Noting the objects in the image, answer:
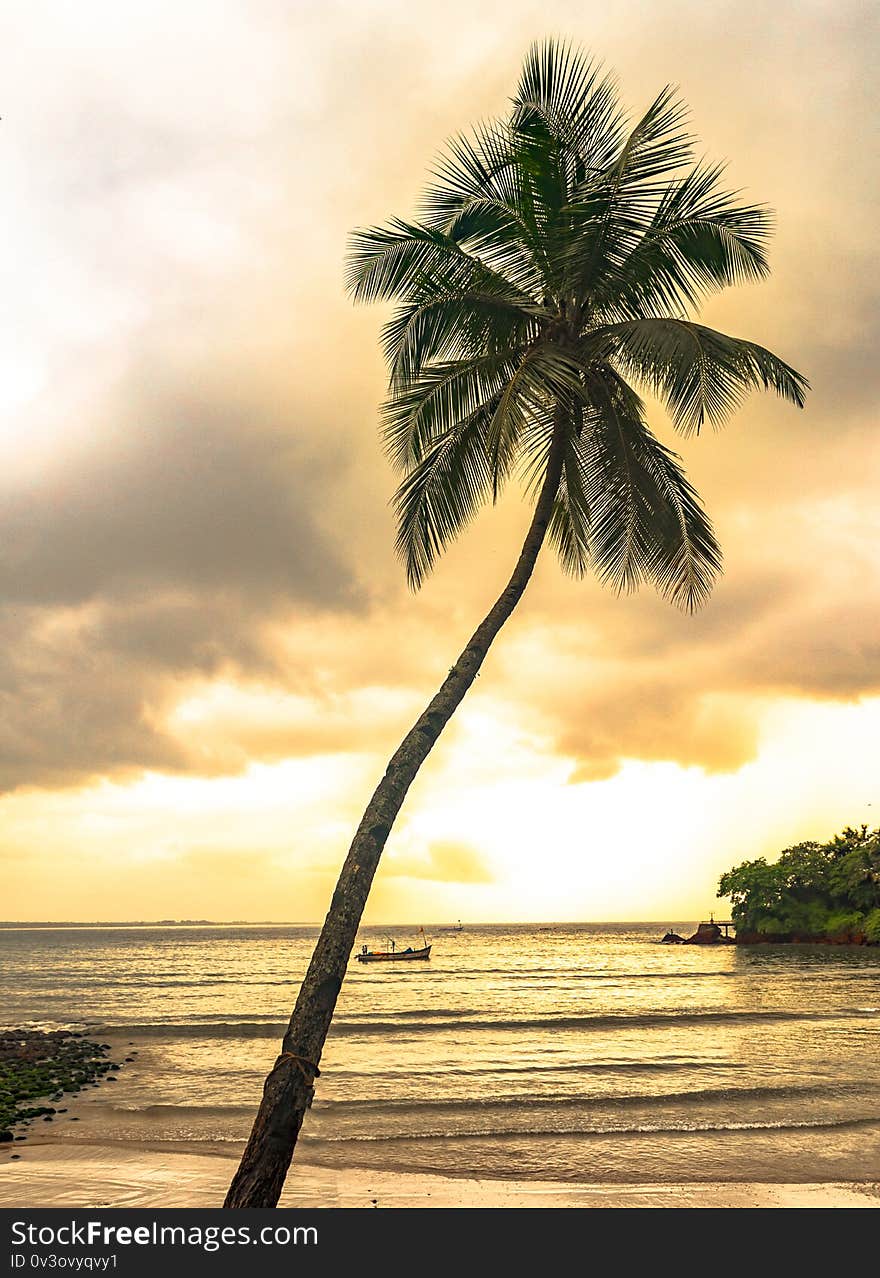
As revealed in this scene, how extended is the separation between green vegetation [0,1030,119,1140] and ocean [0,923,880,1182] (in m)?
0.99

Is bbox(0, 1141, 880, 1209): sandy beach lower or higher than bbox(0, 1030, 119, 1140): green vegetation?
higher

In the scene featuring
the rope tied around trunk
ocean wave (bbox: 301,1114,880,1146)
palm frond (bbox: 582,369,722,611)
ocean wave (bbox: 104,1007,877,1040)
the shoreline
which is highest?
palm frond (bbox: 582,369,722,611)

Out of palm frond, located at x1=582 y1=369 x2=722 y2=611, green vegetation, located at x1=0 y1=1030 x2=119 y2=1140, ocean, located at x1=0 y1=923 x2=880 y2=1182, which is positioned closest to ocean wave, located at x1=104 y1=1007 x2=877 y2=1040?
ocean, located at x1=0 y1=923 x2=880 y2=1182

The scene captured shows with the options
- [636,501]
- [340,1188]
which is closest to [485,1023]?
[340,1188]

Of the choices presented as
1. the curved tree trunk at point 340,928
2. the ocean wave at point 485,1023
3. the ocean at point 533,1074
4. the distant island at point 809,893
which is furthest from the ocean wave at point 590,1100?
the distant island at point 809,893

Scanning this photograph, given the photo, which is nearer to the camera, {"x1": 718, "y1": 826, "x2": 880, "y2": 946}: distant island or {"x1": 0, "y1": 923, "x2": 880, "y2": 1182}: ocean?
{"x1": 0, "y1": 923, "x2": 880, "y2": 1182}: ocean

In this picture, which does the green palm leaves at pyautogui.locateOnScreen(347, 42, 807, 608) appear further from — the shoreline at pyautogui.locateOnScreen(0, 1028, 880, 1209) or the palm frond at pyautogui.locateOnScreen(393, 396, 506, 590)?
the shoreline at pyautogui.locateOnScreen(0, 1028, 880, 1209)

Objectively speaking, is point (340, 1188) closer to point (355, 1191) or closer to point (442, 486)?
point (355, 1191)

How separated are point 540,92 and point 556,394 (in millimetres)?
4137

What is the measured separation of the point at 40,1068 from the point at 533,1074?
12422mm

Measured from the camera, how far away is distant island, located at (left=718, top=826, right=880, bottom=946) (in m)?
72.9

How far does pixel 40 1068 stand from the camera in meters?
22.9

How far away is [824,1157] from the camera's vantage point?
14430 mm
